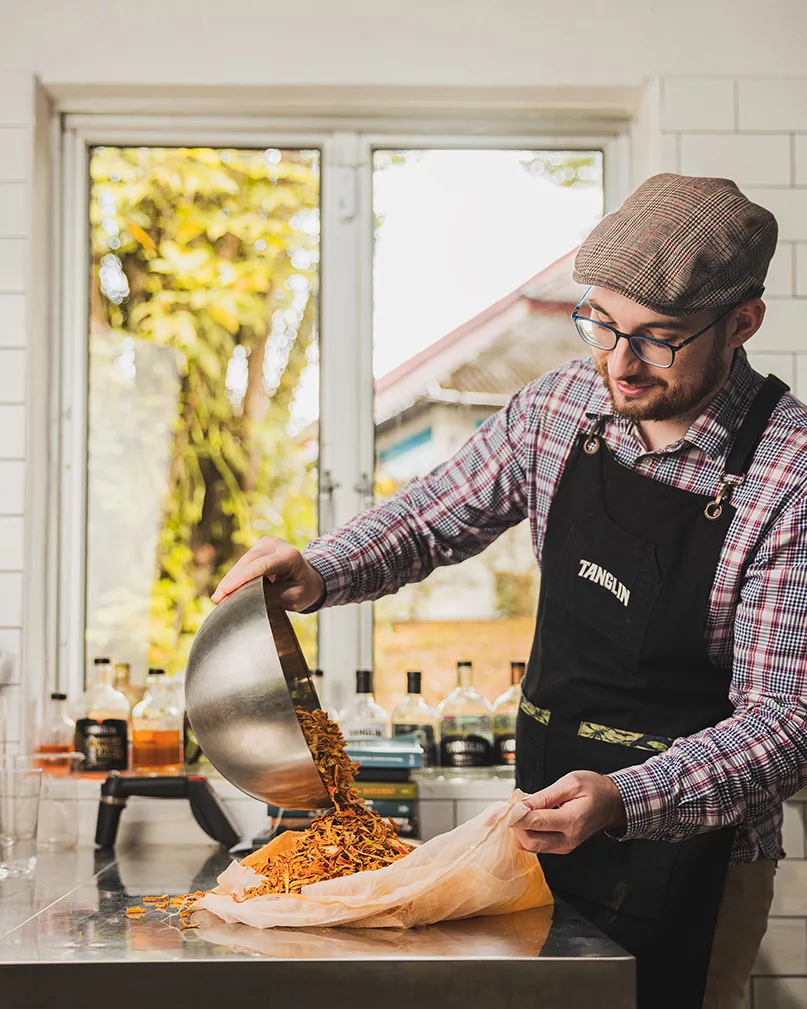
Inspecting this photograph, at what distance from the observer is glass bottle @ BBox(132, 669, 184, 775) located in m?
2.47

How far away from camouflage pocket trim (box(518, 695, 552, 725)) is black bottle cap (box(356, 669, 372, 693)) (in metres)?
0.69

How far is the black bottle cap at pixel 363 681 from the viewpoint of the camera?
96.1 inches

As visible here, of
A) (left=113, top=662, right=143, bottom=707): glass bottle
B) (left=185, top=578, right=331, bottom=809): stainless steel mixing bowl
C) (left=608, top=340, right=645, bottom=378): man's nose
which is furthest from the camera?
(left=113, top=662, right=143, bottom=707): glass bottle

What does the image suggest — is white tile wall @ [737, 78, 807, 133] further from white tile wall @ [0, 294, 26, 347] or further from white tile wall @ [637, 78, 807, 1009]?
white tile wall @ [0, 294, 26, 347]

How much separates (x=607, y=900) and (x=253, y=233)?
174 centimetres

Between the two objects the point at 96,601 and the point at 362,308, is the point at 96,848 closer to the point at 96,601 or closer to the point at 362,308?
the point at 96,601

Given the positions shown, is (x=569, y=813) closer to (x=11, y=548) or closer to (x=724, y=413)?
(x=724, y=413)

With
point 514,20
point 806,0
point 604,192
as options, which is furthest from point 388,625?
point 806,0

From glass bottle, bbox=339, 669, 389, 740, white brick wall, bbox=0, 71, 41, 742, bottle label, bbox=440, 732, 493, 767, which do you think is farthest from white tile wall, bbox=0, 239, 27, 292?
bottle label, bbox=440, 732, 493, 767

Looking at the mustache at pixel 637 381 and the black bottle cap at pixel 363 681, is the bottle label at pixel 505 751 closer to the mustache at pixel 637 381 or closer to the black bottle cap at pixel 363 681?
the black bottle cap at pixel 363 681

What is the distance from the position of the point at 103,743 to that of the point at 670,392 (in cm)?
148

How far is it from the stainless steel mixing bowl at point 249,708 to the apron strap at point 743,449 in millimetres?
637

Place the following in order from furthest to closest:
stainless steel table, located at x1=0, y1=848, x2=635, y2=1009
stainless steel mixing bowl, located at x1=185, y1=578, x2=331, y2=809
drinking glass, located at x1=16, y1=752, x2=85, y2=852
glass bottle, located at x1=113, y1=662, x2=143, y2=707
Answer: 1. glass bottle, located at x1=113, y1=662, x2=143, y2=707
2. drinking glass, located at x1=16, y1=752, x2=85, y2=852
3. stainless steel mixing bowl, located at x1=185, y1=578, x2=331, y2=809
4. stainless steel table, located at x1=0, y1=848, x2=635, y2=1009

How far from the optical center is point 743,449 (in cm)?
160
